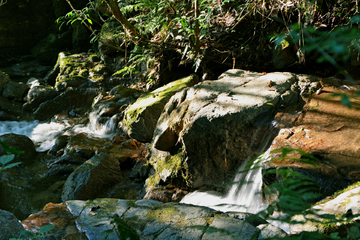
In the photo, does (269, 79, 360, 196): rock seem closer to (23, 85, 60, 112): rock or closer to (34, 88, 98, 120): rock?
(34, 88, 98, 120): rock

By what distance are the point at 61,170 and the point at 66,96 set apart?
4.22 meters

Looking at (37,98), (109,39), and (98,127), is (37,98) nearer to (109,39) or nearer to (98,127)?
(109,39)

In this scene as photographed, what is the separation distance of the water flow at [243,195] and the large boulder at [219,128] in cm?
13

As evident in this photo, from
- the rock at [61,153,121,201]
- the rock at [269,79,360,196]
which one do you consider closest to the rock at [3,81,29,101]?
the rock at [61,153,121,201]

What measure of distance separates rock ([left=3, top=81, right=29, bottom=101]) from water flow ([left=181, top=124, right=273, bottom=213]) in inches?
343

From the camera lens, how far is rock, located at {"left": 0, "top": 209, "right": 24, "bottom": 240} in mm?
2490

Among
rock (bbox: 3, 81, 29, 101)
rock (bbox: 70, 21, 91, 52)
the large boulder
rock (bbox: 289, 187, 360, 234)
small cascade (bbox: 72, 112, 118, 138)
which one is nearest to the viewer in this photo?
rock (bbox: 289, 187, 360, 234)

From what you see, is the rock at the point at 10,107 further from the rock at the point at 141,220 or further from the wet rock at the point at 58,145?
the rock at the point at 141,220

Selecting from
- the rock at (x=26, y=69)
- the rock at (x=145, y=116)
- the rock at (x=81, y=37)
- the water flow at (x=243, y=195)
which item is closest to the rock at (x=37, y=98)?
the rock at (x=26, y=69)

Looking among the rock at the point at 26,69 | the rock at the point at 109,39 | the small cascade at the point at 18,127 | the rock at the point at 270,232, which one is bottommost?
the small cascade at the point at 18,127

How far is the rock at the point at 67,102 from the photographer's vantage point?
360 inches

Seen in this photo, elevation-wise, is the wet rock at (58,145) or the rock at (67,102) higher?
the rock at (67,102)

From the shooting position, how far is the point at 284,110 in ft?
13.3

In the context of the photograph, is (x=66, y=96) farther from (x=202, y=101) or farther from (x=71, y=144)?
(x=202, y=101)
